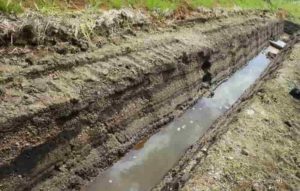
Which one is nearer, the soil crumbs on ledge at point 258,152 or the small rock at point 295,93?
the soil crumbs on ledge at point 258,152

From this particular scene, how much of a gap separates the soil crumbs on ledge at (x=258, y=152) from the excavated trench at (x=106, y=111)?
1.38 m

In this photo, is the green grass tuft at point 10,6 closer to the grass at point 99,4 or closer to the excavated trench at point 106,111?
the grass at point 99,4

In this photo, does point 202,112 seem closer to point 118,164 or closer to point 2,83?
point 118,164

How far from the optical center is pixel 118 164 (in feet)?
23.2

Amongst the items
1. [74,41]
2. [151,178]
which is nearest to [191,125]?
[151,178]

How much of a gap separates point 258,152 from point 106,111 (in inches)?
95.9

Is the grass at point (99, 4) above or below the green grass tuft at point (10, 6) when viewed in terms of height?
below

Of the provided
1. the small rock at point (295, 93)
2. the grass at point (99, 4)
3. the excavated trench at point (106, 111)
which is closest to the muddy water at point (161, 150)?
the excavated trench at point (106, 111)

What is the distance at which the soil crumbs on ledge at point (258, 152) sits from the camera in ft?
17.7

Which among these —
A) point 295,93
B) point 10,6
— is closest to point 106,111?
point 10,6

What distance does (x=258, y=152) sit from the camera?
6.23 meters

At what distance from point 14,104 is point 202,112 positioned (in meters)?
5.35

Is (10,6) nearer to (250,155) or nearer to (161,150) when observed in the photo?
(161,150)

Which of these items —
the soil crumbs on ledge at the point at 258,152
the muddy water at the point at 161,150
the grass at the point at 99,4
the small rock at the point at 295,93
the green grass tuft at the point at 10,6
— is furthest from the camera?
the small rock at the point at 295,93
